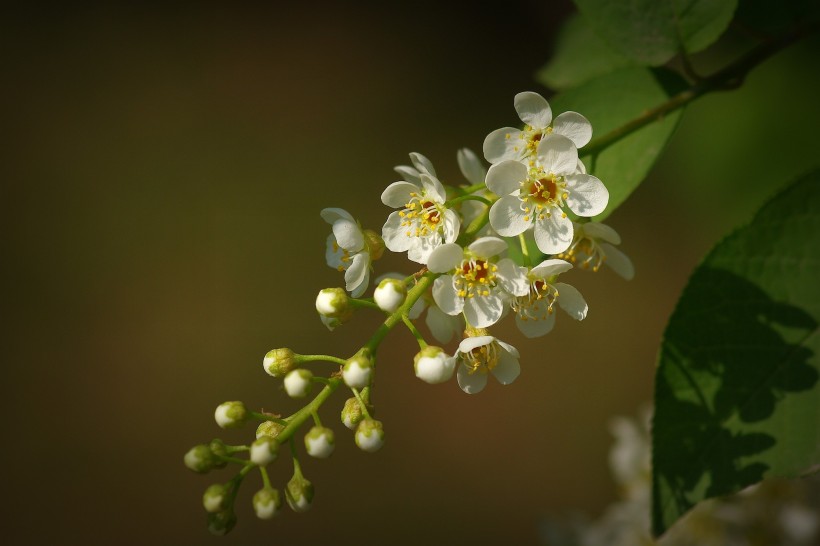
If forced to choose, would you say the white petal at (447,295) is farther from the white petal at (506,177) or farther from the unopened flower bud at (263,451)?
the unopened flower bud at (263,451)

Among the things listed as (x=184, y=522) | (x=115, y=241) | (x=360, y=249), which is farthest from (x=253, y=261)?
(x=360, y=249)

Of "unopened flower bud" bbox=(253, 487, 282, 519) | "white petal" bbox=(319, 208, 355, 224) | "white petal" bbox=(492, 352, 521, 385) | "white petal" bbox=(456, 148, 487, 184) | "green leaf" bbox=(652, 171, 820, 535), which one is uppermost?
"white petal" bbox=(319, 208, 355, 224)

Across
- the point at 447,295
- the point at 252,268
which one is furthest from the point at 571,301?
the point at 252,268

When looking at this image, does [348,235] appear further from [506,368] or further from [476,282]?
[506,368]

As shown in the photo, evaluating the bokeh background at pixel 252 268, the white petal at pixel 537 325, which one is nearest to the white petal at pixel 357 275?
the white petal at pixel 537 325

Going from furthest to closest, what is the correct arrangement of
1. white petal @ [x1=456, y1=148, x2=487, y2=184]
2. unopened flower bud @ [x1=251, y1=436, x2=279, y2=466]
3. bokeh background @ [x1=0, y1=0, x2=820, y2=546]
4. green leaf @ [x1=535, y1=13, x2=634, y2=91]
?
bokeh background @ [x1=0, y1=0, x2=820, y2=546]
green leaf @ [x1=535, y1=13, x2=634, y2=91]
white petal @ [x1=456, y1=148, x2=487, y2=184]
unopened flower bud @ [x1=251, y1=436, x2=279, y2=466]

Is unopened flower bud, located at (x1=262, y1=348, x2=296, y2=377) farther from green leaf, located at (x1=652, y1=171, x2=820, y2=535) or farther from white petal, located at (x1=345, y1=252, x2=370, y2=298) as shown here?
green leaf, located at (x1=652, y1=171, x2=820, y2=535)

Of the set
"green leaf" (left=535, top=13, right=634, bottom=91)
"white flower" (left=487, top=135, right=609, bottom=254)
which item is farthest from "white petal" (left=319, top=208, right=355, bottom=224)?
"green leaf" (left=535, top=13, right=634, bottom=91)
